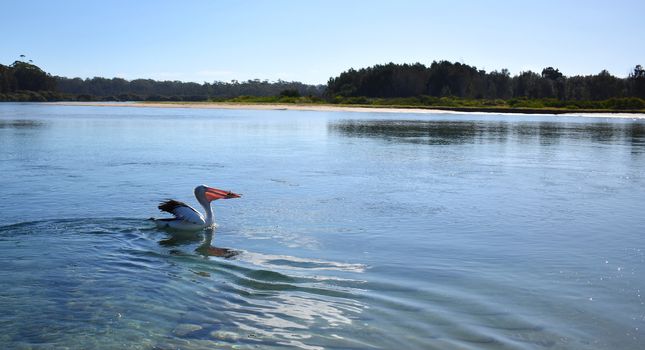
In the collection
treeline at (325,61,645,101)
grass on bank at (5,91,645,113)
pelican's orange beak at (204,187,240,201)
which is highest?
treeline at (325,61,645,101)

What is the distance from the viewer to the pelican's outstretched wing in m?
9.27

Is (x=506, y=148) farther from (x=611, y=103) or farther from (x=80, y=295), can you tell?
(x=611, y=103)

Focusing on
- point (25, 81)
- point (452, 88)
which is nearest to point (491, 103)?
point (452, 88)

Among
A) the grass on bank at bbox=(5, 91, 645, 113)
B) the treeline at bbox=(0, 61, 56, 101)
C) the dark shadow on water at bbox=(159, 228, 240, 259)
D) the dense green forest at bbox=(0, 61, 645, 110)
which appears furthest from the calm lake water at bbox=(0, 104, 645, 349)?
the treeline at bbox=(0, 61, 56, 101)

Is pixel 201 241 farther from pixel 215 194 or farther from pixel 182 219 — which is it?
pixel 215 194

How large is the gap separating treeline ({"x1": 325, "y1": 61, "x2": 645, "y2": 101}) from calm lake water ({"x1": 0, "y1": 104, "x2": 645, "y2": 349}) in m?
81.3

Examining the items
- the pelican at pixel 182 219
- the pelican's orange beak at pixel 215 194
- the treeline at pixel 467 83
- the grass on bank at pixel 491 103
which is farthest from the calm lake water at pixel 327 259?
the treeline at pixel 467 83

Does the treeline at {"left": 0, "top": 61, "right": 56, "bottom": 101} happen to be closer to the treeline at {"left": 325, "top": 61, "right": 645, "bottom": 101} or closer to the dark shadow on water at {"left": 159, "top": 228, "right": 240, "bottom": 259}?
the treeline at {"left": 325, "top": 61, "right": 645, "bottom": 101}

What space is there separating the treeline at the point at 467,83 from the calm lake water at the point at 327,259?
81.3 meters

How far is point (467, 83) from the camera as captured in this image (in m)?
99.1

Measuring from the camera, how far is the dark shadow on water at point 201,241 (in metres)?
8.22

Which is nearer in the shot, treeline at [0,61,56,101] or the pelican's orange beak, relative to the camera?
the pelican's orange beak

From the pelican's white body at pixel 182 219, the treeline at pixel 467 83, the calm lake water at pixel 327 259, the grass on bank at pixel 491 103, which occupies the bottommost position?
the calm lake water at pixel 327 259

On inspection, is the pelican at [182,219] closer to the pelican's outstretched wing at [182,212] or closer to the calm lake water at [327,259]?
the pelican's outstretched wing at [182,212]
